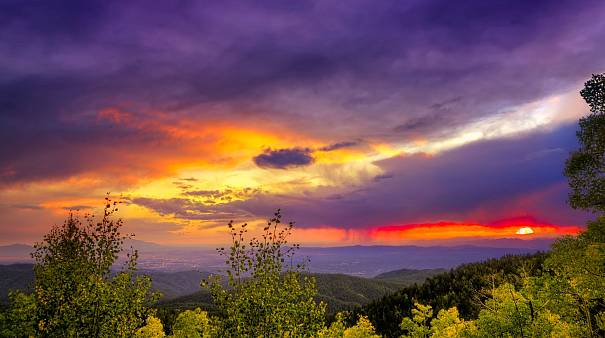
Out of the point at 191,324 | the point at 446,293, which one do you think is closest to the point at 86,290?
the point at 191,324

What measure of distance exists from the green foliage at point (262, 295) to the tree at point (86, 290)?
4.98 metres

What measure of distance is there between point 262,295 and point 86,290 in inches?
359

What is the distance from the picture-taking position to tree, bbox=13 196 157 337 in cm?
2111

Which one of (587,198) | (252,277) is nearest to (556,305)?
(587,198)

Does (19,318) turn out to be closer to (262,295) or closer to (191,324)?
(262,295)

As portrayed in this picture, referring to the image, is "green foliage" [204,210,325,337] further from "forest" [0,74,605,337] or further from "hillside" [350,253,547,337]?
"hillside" [350,253,547,337]

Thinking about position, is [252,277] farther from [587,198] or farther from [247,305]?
[587,198]

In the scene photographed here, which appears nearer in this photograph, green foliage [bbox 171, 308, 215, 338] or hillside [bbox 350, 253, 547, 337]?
green foliage [bbox 171, 308, 215, 338]

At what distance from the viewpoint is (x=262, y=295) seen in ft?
66.6

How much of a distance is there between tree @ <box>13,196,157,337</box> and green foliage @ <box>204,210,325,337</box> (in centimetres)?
498

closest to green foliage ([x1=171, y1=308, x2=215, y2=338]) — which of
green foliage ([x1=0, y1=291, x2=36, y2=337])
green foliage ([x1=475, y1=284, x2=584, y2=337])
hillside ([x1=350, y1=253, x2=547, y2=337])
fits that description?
green foliage ([x1=0, y1=291, x2=36, y2=337])

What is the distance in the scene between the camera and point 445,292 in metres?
124

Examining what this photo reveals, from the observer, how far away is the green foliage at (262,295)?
1998 centimetres

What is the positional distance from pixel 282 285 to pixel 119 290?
8.56 metres
